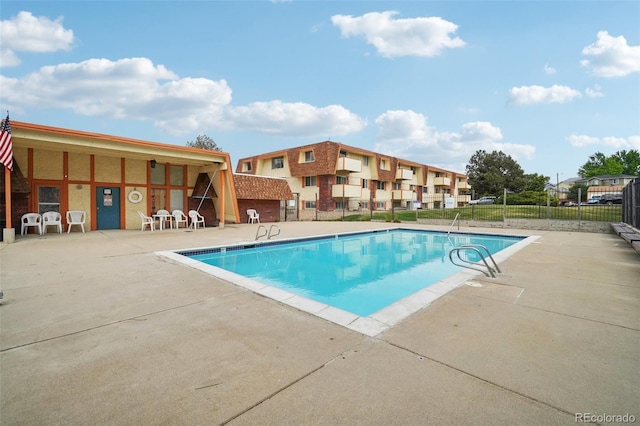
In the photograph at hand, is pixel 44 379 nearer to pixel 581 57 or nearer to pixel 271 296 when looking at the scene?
pixel 271 296

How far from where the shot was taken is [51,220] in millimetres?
13000

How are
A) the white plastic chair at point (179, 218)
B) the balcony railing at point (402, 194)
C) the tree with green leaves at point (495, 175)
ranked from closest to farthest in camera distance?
1. the white plastic chair at point (179, 218)
2. the balcony railing at point (402, 194)
3. the tree with green leaves at point (495, 175)

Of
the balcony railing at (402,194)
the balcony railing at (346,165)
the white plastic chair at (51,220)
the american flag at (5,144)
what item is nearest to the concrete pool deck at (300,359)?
the american flag at (5,144)

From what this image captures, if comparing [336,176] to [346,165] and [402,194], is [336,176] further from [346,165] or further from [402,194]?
[402,194]

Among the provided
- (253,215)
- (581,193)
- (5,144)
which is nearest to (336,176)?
(253,215)

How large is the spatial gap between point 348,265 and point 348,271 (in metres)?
0.72

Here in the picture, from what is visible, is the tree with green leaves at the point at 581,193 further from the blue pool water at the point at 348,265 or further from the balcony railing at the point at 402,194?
the balcony railing at the point at 402,194

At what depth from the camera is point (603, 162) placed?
82688 mm

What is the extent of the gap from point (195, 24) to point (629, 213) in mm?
20814

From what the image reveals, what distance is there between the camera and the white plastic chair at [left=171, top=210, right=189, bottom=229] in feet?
53.0

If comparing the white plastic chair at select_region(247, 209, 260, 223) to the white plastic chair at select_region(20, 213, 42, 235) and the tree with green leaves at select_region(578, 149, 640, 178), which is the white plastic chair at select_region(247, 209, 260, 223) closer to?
the white plastic chair at select_region(20, 213, 42, 235)

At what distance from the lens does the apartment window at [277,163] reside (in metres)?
32.4

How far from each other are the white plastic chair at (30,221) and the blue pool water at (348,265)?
8.56m

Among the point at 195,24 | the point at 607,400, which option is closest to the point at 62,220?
the point at 195,24
